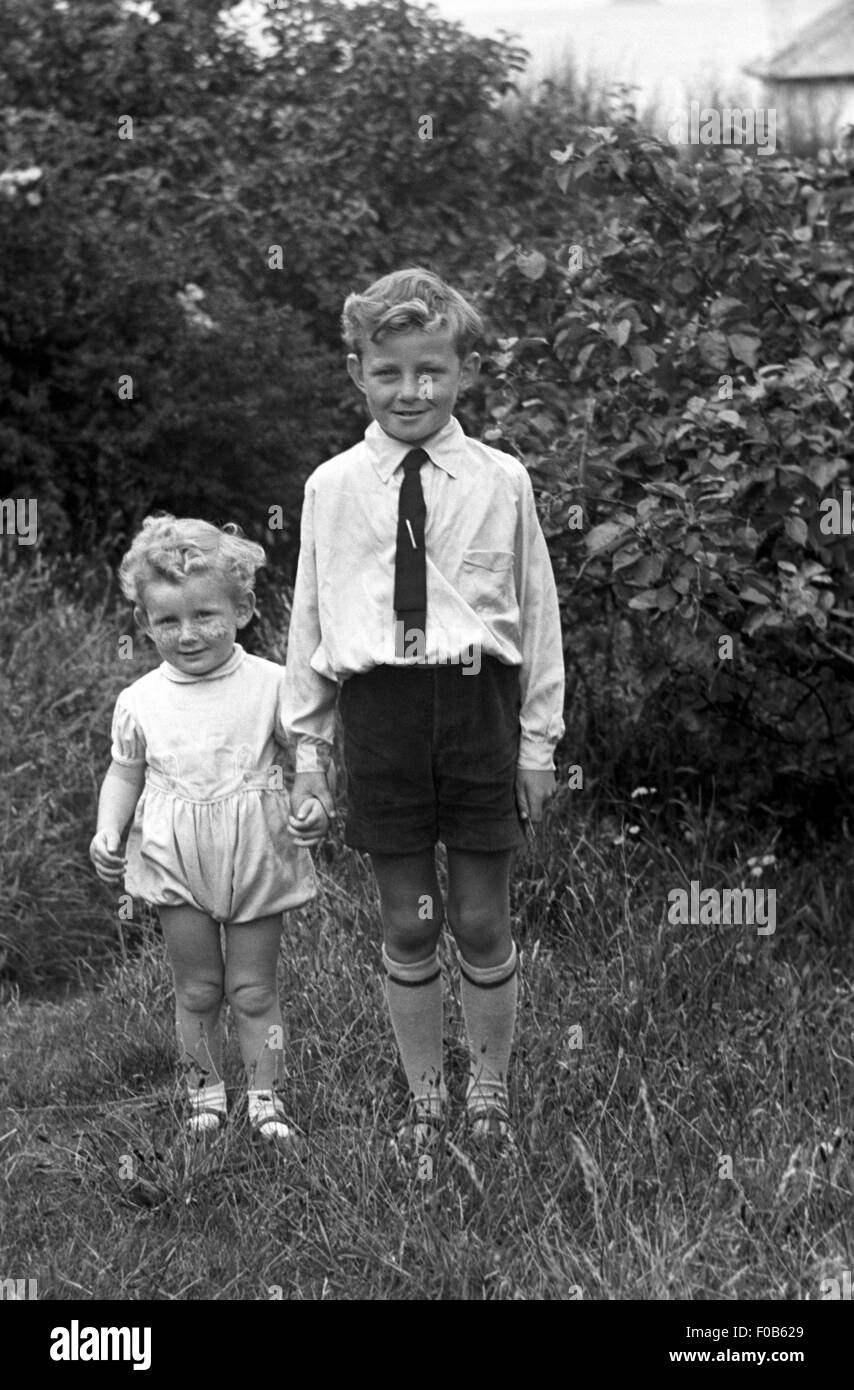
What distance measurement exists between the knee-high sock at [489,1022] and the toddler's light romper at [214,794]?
382 mm

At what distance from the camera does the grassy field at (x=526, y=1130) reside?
10.5 feet

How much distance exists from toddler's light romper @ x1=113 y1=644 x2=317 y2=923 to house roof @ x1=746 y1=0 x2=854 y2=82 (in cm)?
1686

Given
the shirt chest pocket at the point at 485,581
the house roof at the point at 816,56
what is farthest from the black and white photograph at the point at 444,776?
the house roof at the point at 816,56

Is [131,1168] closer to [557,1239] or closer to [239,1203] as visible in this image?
[239,1203]

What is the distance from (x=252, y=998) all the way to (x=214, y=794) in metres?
0.44

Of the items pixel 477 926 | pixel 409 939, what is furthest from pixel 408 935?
pixel 477 926

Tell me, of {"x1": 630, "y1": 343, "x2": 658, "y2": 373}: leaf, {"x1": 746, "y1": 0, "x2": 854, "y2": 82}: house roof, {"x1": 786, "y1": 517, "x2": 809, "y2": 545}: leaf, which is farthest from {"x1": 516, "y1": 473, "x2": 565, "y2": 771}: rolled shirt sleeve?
{"x1": 746, "y1": 0, "x2": 854, "y2": 82}: house roof

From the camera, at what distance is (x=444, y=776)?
355 cm

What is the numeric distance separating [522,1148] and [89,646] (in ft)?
10.9

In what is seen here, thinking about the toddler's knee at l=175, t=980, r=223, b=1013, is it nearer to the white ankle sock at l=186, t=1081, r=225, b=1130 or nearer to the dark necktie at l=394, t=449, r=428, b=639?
the white ankle sock at l=186, t=1081, r=225, b=1130

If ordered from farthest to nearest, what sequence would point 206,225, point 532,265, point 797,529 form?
point 206,225 < point 532,265 < point 797,529

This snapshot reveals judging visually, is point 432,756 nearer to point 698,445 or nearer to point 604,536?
point 604,536

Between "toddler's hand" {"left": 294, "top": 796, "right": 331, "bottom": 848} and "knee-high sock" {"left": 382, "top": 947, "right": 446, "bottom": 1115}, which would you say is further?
"knee-high sock" {"left": 382, "top": 947, "right": 446, "bottom": 1115}

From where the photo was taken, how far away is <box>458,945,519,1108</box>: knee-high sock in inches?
147
